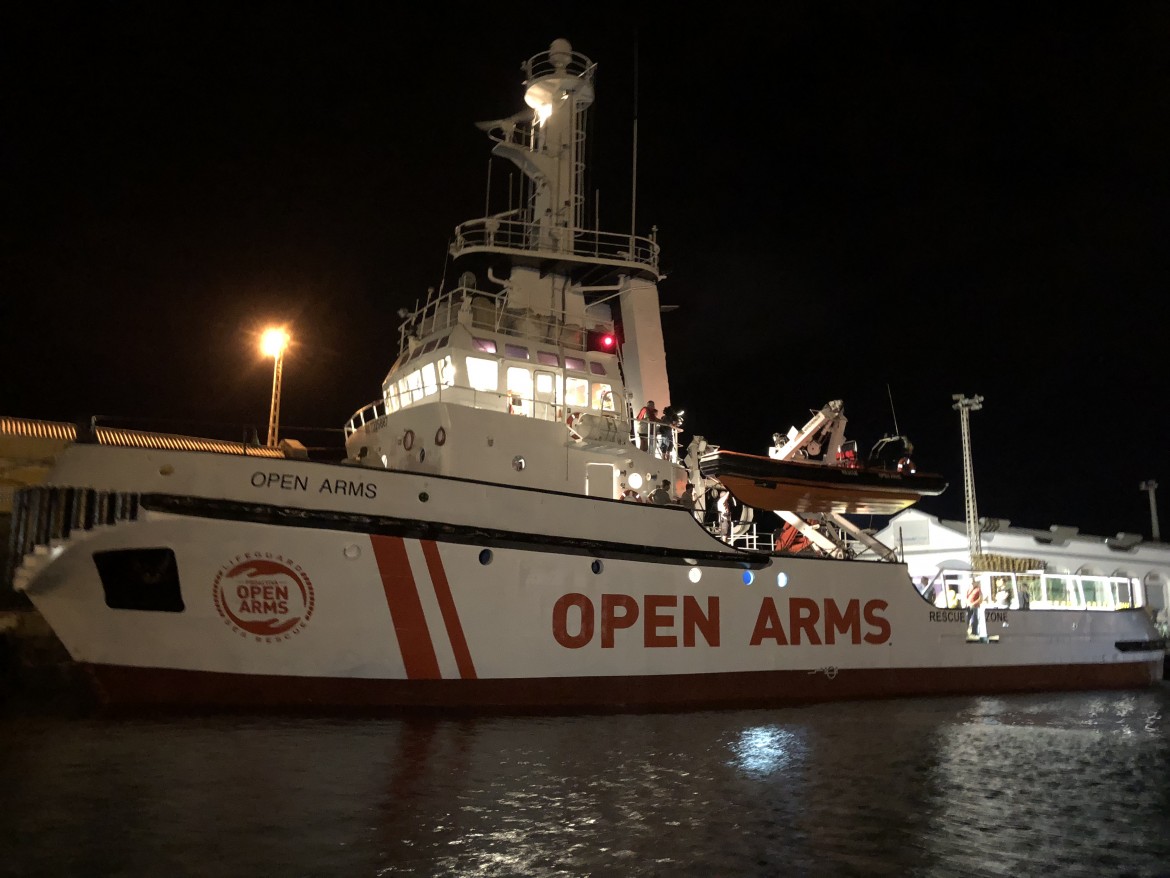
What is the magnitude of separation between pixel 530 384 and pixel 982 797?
26.9 feet

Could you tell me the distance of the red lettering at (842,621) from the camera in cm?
1384

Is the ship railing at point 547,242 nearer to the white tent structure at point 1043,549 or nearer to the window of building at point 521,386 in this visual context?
the window of building at point 521,386

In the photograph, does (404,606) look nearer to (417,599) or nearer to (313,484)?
(417,599)

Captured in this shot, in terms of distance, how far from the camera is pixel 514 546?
10883 mm

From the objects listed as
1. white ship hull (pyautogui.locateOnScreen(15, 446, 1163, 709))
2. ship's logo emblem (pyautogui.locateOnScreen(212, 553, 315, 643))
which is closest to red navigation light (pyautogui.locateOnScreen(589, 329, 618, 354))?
white ship hull (pyautogui.locateOnScreen(15, 446, 1163, 709))

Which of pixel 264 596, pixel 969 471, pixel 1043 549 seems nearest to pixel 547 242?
pixel 264 596

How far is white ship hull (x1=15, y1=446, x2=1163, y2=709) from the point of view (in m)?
9.30

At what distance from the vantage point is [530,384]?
13.0 metres

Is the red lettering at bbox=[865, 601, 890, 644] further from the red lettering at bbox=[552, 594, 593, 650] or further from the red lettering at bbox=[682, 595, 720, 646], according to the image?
the red lettering at bbox=[552, 594, 593, 650]

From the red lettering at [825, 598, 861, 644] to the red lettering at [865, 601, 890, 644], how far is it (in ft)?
0.85

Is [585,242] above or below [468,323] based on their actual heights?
above

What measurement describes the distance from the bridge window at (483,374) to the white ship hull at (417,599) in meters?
2.23

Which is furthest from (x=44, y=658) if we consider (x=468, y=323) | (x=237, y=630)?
(x=468, y=323)

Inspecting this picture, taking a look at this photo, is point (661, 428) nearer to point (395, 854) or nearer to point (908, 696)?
point (908, 696)
